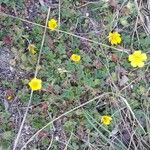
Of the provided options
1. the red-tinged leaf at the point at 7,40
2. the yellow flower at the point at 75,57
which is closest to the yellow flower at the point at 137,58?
the yellow flower at the point at 75,57

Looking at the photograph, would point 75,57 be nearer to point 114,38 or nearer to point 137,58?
point 114,38

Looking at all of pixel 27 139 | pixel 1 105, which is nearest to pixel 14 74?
pixel 1 105

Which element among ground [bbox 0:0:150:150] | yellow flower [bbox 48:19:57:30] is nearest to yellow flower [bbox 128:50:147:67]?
ground [bbox 0:0:150:150]

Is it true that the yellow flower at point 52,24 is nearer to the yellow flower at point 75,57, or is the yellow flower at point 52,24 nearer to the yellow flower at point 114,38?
the yellow flower at point 75,57

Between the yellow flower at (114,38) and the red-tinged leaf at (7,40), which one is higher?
the yellow flower at (114,38)

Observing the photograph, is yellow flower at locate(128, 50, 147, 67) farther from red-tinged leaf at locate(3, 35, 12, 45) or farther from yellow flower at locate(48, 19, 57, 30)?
red-tinged leaf at locate(3, 35, 12, 45)

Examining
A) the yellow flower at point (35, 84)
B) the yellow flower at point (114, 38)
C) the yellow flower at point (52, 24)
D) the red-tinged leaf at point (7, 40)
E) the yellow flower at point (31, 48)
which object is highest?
the yellow flower at point (52, 24)

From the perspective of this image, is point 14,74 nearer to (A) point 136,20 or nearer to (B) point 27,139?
(B) point 27,139
